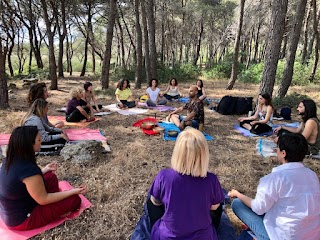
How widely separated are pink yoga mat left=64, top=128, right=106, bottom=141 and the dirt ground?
198mm

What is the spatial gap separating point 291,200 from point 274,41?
571cm

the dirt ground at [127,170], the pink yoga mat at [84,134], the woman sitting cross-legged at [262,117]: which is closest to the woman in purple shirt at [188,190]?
the dirt ground at [127,170]

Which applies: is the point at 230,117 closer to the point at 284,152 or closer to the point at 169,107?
the point at 169,107

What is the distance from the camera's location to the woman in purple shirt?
71.1 inches

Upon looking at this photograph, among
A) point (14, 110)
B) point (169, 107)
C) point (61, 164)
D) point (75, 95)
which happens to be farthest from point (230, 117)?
point (14, 110)

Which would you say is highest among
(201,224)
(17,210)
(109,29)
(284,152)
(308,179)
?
(109,29)

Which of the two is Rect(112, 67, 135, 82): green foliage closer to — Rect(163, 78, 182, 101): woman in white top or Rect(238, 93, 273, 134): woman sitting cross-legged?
Rect(163, 78, 182, 101): woman in white top

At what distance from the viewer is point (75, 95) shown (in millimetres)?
5797

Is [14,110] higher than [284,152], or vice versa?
[284,152]

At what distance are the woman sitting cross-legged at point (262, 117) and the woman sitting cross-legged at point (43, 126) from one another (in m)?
3.77

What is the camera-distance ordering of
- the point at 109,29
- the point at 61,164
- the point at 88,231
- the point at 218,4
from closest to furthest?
the point at 88,231
the point at 61,164
the point at 109,29
the point at 218,4

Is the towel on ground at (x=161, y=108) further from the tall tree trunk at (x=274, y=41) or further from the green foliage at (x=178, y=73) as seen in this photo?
the green foliage at (x=178, y=73)

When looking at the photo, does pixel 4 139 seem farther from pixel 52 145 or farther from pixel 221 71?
pixel 221 71

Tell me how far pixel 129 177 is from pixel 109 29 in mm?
7595
